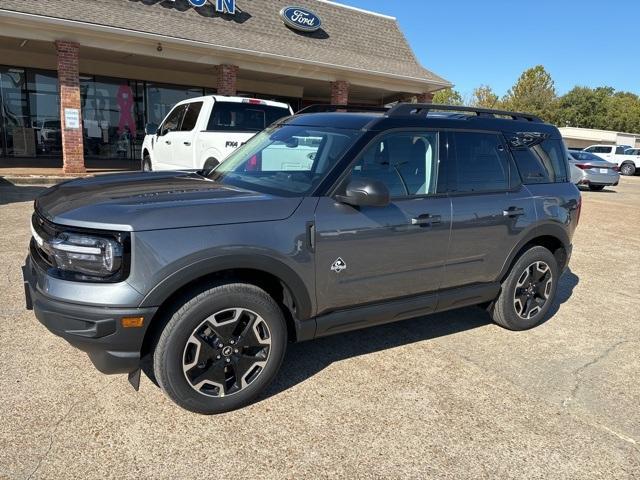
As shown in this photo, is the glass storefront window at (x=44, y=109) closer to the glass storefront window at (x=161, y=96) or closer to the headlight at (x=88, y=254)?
the glass storefront window at (x=161, y=96)

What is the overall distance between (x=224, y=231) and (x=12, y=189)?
1057 cm

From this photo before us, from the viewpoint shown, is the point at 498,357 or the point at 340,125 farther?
the point at 498,357

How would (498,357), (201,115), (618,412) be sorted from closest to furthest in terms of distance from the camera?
(618,412)
(498,357)
(201,115)

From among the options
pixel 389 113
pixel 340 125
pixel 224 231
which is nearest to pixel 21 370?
pixel 224 231

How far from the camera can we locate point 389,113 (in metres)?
3.65

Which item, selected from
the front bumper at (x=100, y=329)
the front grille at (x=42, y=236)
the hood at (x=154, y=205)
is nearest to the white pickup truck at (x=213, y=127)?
the hood at (x=154, y=205)

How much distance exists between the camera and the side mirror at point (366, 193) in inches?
121

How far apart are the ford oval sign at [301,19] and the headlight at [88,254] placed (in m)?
16.2

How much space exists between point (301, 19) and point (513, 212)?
1532 centimetres

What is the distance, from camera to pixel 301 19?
17328mm

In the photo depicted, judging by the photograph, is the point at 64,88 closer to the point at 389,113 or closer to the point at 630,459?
the point at 389,113

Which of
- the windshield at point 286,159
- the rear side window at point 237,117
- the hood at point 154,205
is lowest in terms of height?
the hood at point 154,205

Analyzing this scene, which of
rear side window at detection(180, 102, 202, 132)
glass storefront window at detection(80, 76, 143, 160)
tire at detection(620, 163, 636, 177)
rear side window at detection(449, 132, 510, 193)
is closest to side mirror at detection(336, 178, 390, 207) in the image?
rear side window at detection(449, 132, 510, 193)

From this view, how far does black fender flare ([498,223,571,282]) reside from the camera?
13.8 feet
